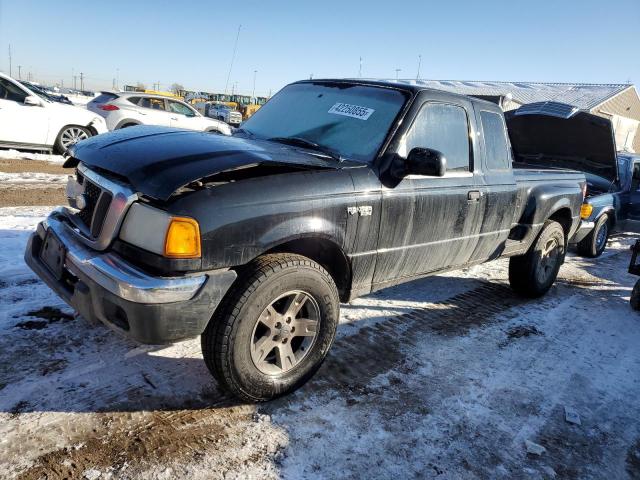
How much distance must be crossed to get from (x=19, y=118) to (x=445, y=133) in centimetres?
898

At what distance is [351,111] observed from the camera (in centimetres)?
366

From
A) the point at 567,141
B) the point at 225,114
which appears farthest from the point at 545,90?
the point at 567,141

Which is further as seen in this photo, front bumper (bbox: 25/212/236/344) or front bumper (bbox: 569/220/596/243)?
front bumper (bbox: 569/220/596/243)

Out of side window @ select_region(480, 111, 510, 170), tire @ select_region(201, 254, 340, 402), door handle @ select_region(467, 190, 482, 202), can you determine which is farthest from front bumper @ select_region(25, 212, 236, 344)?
side window @ select_region(480, 111, 510, 170)

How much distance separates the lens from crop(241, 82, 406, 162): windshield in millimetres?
3439

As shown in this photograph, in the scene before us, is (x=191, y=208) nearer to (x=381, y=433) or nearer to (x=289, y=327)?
(x=289, y=327)

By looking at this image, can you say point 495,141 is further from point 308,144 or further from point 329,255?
point 329,255

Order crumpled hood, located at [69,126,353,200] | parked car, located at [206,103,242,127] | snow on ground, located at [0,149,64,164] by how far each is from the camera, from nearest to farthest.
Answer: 1. crumpled hood, located at [69,126,353,200]
2. snow on ground, located at [0,149,64,164]
3. parked car, located at [206,103,242,127]

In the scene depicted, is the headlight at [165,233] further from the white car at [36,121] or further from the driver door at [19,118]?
the driver door at [19,118]

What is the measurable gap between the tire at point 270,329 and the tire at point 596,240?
634 centimetres

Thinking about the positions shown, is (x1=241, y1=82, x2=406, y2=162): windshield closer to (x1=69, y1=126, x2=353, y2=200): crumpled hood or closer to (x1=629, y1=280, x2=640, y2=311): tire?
(x1=69, y1=126, x2=353, y2=200): crumpled hood

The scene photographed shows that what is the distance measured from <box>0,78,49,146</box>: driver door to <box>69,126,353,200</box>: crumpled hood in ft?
24.8

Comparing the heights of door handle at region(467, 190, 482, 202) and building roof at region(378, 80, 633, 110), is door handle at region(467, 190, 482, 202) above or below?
below

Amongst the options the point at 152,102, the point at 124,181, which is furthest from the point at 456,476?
the point at 152,102
